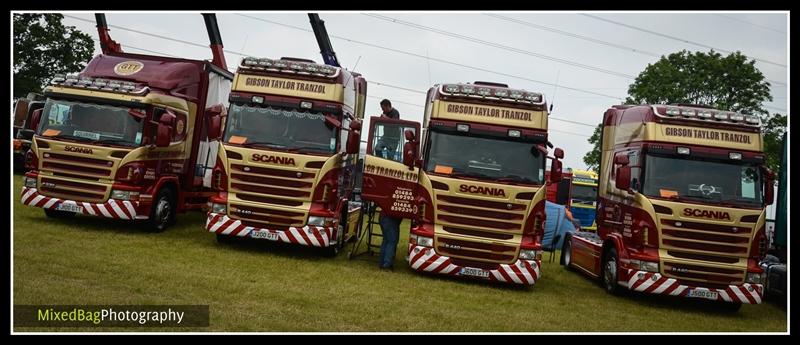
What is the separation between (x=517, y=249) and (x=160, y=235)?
7.31 m

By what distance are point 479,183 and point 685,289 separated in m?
3.76

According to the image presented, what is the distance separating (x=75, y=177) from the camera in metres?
13.9

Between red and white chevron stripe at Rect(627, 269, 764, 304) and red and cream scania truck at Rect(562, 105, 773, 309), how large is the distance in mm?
16

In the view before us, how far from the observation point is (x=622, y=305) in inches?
468

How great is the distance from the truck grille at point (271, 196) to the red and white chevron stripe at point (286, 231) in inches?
3.6

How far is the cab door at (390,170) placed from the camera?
41.5ft

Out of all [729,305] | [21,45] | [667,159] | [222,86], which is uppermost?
[21,45]

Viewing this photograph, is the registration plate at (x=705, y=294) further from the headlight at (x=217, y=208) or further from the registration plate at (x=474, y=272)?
the headlight at (x=217, y=208)

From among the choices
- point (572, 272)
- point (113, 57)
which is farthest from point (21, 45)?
point (572, 272)

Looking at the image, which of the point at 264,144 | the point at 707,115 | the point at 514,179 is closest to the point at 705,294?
the point at 707,115

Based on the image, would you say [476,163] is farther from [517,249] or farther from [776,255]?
[776,255]

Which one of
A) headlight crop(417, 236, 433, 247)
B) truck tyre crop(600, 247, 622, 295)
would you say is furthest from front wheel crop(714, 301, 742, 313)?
headlight crop(417, 236, 433, 247)

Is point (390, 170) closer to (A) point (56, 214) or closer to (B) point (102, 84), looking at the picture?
(B) point (102, 84)

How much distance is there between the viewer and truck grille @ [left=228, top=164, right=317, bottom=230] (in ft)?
42.3
